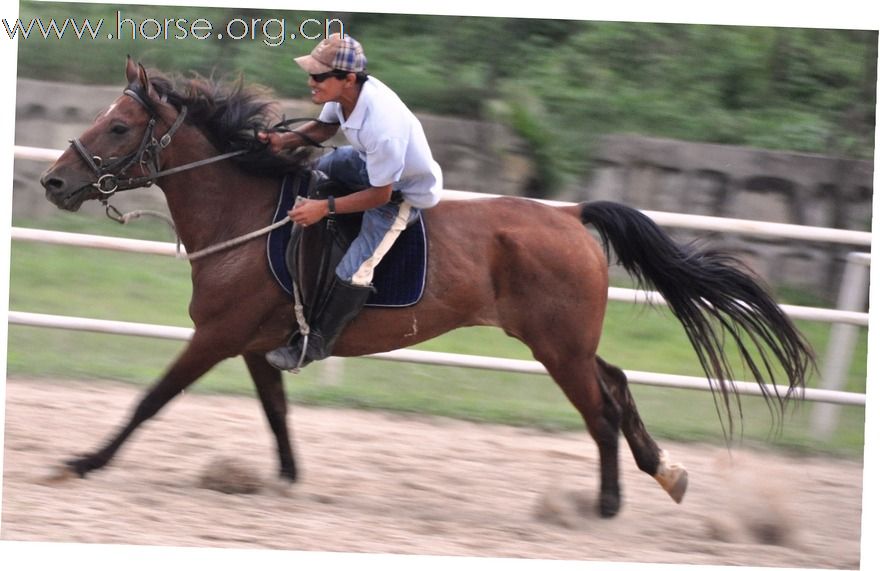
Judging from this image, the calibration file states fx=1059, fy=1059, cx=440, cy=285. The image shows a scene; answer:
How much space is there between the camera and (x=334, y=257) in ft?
15.2

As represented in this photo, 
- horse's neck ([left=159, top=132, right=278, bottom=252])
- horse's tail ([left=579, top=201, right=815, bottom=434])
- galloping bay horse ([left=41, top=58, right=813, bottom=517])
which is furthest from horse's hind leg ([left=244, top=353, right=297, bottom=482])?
horse's tail ([left=579, top=201, right=815, bottom=434])

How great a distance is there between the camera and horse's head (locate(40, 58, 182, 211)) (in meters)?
4.47

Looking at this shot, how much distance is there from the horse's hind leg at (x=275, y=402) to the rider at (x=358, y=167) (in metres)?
0.33

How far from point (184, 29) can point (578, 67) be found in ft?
11.8

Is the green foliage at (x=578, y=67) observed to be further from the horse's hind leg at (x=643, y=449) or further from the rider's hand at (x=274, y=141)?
the rider's hand at (x=274, y=141)

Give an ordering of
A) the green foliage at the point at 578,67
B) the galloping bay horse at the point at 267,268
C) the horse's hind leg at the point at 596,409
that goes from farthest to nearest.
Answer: the green foliage at the point at 578,67
the horse's hind leg at the point at 596,409
the galloping bay horse at the point at 267,268

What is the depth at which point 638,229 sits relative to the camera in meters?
5.05

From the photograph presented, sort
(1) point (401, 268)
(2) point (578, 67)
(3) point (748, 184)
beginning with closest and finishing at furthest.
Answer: (1) point (401, 268)
(3) point (748, 184)
(2) point (578, 67)

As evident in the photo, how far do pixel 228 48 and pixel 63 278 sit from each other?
296 centimetres

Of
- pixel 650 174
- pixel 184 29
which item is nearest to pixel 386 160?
pixel 650 174

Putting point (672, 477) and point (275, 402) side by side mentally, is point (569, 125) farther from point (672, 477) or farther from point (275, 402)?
point (275, 402)

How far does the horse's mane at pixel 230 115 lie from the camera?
4719 mm

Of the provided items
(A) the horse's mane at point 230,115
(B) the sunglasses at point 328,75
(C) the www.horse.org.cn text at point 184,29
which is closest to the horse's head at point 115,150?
(A) the horse's mane at point 230,115

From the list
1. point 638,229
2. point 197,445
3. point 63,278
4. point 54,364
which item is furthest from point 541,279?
point 63,278
